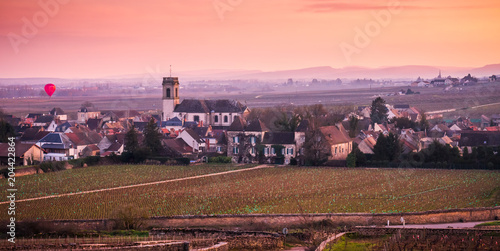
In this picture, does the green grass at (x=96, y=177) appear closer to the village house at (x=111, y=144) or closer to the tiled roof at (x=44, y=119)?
the village house at (x=111, y=144)

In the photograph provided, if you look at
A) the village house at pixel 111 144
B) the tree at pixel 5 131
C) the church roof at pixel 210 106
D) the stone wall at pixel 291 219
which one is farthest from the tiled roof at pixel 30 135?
the stone wall at pixel 291 219

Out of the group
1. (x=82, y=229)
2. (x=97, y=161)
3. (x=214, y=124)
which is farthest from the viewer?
(x=214, y=124)

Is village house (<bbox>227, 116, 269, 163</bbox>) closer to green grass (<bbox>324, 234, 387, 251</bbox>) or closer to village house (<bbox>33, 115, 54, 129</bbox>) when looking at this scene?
green grass (<bbox>324, 234, 387, 251</bbox>)

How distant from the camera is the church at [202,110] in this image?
78.9m

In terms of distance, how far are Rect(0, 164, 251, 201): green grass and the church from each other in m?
26.2

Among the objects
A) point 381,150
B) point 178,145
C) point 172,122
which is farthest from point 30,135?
point 381,150

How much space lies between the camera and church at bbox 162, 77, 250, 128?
78925 mm

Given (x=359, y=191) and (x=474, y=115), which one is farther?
(x=474, y=115)

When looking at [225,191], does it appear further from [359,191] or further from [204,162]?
[204,162]

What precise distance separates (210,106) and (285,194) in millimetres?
43665

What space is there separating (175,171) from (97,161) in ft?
24.6

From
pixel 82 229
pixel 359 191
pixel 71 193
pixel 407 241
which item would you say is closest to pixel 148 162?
pixel 71 193

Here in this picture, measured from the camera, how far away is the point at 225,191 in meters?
38.9

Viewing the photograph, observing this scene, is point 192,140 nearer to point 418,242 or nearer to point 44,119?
point 418,242
